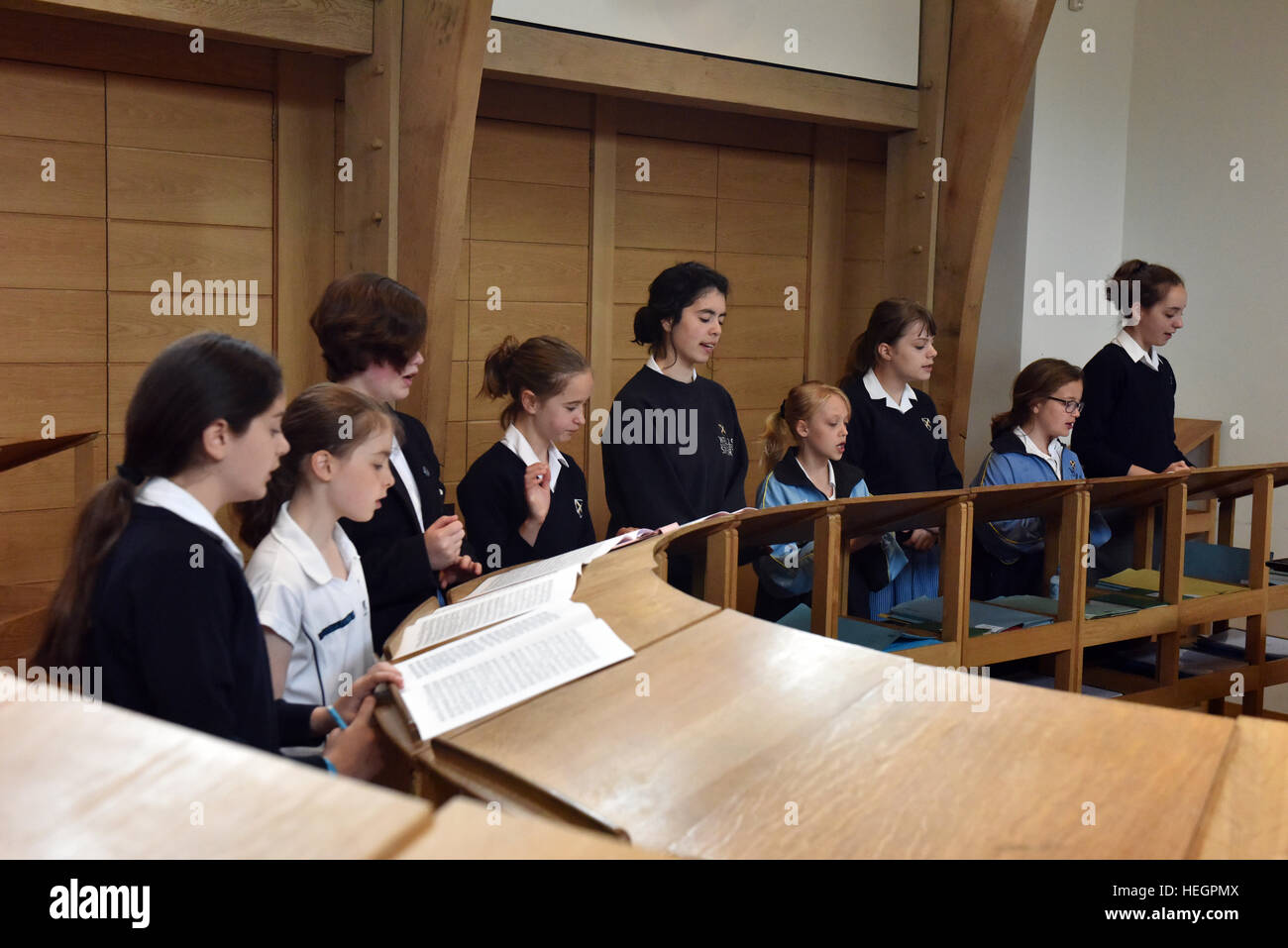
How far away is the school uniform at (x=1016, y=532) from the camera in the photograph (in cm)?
402

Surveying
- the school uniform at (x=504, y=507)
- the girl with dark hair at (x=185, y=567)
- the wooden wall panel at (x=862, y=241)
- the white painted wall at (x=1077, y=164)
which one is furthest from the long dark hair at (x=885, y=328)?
the girl with dark hair at (x=185, y=567)

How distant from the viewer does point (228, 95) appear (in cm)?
413

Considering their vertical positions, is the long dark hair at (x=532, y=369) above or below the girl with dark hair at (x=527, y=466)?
above

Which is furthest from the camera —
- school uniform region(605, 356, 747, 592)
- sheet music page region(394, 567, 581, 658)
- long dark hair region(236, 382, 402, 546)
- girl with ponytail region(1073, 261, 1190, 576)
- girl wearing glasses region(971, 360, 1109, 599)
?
girl with ponytail region(1073, 261, 1190, 576)

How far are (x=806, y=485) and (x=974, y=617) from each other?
2.05 ft

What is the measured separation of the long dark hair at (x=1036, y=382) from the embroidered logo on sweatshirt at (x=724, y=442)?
1.10 metres

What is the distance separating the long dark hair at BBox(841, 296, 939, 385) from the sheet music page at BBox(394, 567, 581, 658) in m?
2.10

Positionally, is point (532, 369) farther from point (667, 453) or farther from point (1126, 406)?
point (1126, 406)

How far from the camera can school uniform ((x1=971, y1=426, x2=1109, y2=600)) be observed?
158 inches

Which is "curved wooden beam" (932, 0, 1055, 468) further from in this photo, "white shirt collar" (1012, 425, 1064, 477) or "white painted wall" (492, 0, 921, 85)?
"white shirt collar" (1012, 425, 1064, 477)

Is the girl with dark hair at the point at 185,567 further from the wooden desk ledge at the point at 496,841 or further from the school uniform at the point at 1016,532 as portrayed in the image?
the school uniform at the point at 1016,532

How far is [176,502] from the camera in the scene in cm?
170

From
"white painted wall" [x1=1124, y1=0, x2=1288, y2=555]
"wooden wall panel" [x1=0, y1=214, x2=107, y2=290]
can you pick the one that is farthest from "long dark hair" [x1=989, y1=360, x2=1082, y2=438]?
"wooden wall panel" [x1=0, y1=214, x2=107, y2=290]

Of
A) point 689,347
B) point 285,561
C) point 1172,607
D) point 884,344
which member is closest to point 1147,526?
point 1172,607
